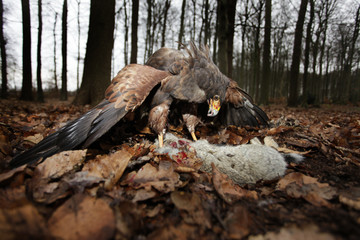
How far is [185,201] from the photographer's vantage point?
3.12 ft

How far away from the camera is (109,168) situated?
48.5 inches

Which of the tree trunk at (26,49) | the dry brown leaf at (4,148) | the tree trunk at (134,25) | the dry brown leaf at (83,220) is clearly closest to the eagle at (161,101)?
the dry brown leaf at (4,148)

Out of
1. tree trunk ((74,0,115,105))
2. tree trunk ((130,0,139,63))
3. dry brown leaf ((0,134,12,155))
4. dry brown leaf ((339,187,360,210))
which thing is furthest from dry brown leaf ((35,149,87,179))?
tree trunk ((130,0,139,63))

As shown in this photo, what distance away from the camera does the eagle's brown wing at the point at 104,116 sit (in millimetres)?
1520

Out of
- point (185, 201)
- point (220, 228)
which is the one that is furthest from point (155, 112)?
point (220, 228)

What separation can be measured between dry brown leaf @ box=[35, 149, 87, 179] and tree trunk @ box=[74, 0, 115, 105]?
194 inches

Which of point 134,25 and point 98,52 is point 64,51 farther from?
point 98,52

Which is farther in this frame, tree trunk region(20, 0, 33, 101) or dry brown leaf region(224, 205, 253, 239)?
tree trunk region(20, 0, 33, 101)

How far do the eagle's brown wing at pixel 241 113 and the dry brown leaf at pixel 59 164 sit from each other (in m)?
2.59

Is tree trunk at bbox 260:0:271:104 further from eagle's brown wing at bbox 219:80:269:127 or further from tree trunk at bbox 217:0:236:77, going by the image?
eagle's brown wing at bbox 219:80:269:127

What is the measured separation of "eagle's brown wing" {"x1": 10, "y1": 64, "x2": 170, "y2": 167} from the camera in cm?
152

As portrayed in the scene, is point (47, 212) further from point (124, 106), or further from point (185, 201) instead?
point (124, 106)

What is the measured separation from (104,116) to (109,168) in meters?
0.70

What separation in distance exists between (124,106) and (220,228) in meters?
1.40
